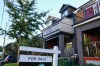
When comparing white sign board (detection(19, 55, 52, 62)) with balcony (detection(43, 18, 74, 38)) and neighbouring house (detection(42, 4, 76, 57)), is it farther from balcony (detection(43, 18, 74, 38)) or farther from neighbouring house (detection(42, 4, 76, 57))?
balcony (detection(43, 18, 74, 38))

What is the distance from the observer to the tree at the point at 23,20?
15.5 meters

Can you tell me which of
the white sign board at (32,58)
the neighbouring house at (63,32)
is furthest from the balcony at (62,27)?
the white sign board at (32,58)

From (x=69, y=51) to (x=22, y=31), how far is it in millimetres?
5740

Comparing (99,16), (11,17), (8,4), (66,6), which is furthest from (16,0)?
(99,16)

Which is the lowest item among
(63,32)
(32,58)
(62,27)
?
(32,58)

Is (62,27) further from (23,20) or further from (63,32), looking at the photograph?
(23,20)

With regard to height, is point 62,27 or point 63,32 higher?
point 62,27

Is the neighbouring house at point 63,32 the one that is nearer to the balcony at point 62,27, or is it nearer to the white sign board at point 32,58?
the balcony at point 62,27

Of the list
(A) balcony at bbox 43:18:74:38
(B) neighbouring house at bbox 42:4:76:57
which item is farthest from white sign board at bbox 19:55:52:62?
(A) balcony at bbox 43:18:74:38

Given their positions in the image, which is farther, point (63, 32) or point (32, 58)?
point (63, 32)

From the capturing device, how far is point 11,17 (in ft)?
52.8

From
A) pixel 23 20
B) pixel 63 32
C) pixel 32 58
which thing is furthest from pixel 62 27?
pixel 32 58

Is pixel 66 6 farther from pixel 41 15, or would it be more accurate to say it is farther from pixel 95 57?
pixel 95 57

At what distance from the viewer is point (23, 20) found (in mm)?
15523
